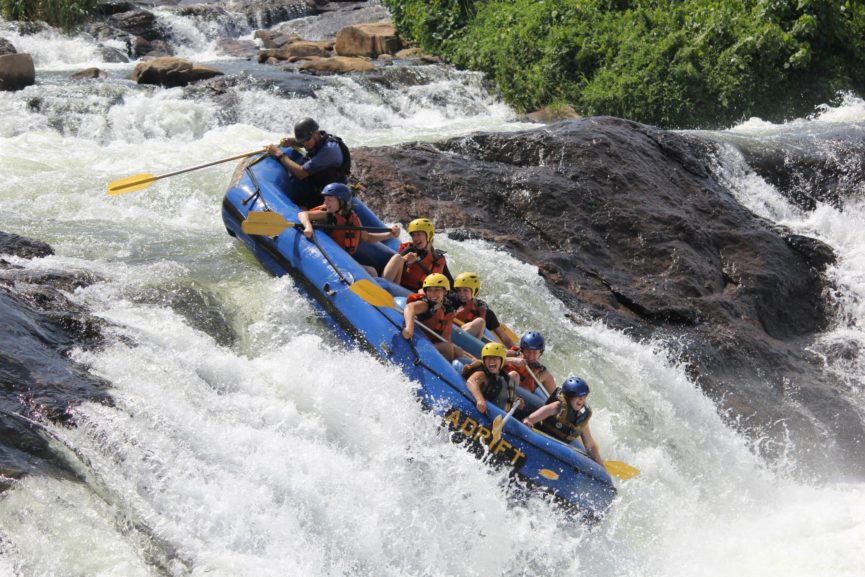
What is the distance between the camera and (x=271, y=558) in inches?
177

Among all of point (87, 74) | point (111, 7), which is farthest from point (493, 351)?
point (111, 7)

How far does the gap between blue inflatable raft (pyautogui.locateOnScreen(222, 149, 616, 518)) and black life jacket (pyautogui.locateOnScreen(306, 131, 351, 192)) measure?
0.48 metres

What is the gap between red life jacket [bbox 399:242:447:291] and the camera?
24.2ft

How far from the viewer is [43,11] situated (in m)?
18.2

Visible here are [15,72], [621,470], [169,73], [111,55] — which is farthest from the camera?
[111,55]

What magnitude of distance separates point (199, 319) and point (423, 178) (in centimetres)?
398

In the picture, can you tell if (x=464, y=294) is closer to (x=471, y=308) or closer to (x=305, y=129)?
(x=471, y=308)

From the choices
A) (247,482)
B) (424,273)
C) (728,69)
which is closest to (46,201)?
(424,273)

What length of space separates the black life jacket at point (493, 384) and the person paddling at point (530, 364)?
396 millimetres

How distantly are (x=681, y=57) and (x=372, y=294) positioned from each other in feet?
38.5

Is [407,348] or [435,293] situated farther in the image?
[435,293]

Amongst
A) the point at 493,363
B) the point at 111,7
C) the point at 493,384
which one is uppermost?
the point at 493,363

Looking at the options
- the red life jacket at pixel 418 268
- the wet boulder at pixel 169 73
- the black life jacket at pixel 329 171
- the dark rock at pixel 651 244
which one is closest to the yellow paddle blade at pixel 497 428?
the red life jacket at pixel 418 268

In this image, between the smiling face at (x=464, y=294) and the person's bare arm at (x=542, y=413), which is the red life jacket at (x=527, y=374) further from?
the smiling face at (x=464, y=294)
